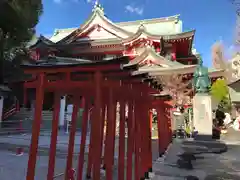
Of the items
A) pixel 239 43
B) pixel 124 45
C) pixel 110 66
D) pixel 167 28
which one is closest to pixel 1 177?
pixel 110 66

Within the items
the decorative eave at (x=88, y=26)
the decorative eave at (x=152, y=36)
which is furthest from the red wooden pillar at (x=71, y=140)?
the decorative eave at (x=88, y=26)

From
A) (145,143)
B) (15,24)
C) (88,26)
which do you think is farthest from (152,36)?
(145,143)

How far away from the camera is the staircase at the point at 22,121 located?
51.7ft

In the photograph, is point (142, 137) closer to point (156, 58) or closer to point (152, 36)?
point (156, 58)

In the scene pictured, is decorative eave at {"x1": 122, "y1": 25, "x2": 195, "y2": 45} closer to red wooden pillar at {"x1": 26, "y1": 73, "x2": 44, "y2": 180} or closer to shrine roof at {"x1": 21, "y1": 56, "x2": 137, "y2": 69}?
shrine roof at {"x1": 21, "y1": 56, "x2": 137, "y2": 69}

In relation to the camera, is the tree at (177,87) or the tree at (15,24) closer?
the tree at (15,24)

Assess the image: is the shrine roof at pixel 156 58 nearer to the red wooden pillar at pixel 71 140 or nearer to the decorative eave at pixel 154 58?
the decorative eave at pixel 154 58

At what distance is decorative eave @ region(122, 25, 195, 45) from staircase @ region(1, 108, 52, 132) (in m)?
10.1

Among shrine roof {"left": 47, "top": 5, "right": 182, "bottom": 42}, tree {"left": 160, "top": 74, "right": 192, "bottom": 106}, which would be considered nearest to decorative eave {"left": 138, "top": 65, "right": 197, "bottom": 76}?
tree {"left": 160, "top": 74, "right": 192, "bottom": 106}

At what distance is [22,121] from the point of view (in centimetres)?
1638

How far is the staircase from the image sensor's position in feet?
51.7

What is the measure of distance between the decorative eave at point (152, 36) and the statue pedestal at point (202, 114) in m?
9.78

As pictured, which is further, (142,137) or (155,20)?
(155,20)

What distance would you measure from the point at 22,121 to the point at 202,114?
12.1m
